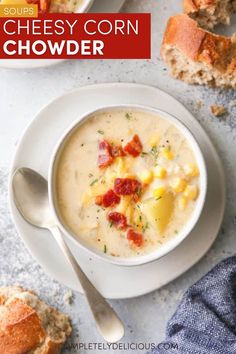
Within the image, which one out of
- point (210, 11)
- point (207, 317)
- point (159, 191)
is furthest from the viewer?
point (210, 11)

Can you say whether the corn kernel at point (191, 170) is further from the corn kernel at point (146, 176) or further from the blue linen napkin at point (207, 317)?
the blue linen napkin at point (207, 317)

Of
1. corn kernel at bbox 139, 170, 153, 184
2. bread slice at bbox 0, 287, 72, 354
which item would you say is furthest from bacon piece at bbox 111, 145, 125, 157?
bread slice at bbox 0, 287, 72, 354

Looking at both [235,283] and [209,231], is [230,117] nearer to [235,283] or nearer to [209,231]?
[209,231]

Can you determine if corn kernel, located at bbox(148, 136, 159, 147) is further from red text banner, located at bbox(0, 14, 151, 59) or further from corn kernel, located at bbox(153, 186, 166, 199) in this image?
red text banner, located at bbox(0, 14, 151, 59)

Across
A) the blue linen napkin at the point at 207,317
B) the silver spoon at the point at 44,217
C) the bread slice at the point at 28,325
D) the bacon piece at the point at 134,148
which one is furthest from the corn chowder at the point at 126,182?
the bread slice at the point at 28,325

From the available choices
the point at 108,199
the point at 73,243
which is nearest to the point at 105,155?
the point at 108,199

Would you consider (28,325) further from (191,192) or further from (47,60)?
(47,60)
